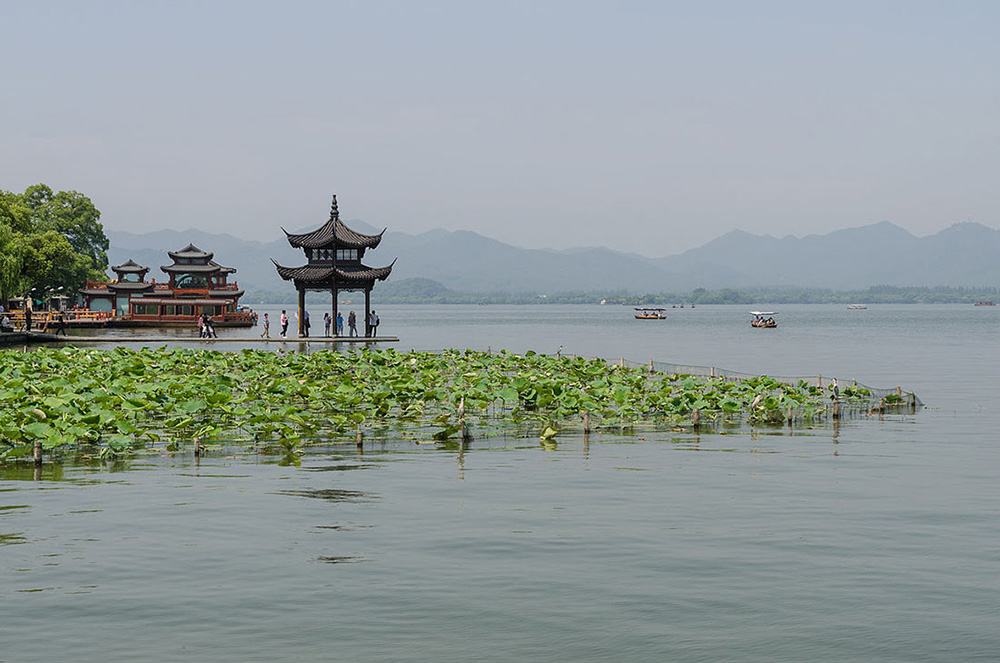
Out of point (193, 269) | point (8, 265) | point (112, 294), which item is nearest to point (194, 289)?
point (193, 269)

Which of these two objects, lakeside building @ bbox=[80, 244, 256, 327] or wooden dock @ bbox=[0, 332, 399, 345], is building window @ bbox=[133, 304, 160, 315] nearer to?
lakeside building @ bbox=[80, 244, 256, 327]

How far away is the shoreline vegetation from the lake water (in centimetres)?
91

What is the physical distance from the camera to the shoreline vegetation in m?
18.4

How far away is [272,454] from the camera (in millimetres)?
18484

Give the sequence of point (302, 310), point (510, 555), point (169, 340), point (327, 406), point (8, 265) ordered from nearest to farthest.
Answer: point (510, 555) → point (327, 406) → point (8, 265) → point (169, 340) → point (302, 310)

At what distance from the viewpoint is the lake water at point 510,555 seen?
890 centimetres

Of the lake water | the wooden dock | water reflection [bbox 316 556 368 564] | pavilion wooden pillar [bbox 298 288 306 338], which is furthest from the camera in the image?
pavilion wooden pillar [bbox 298 288 306 338]

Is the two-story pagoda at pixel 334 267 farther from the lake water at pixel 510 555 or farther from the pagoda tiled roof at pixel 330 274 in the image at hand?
the lake water at pixel 510 555

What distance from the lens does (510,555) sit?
1161 cm

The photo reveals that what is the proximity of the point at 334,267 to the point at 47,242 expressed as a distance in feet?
79.0

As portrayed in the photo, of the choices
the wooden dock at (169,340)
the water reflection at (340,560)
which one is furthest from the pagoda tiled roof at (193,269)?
the water reflection at (340,560)

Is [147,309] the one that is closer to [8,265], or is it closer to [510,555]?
[8,265]

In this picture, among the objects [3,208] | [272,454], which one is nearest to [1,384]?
[272,454]

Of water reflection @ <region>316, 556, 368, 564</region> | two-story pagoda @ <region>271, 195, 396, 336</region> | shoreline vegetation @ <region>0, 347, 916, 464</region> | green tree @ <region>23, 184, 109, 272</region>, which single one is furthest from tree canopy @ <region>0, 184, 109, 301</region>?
water reflection @ <region>316, 556, 368, 564</region>
